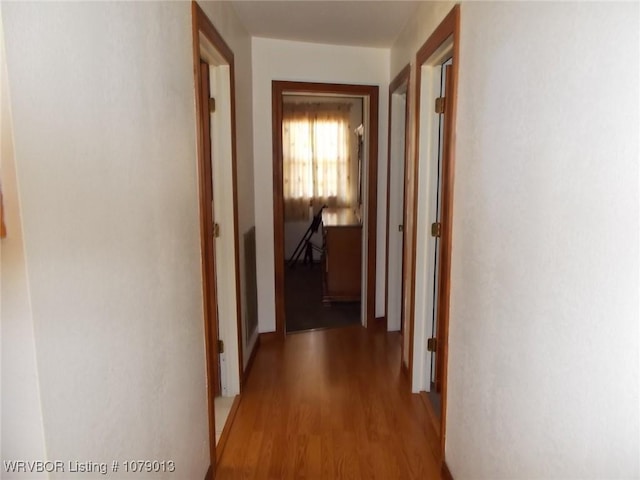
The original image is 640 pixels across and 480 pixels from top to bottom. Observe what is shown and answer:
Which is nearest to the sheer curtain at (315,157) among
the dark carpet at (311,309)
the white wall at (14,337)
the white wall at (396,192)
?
the dark carpet at (311,309)

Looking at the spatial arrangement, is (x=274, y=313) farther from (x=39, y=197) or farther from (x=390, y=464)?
(x=39, y=197)

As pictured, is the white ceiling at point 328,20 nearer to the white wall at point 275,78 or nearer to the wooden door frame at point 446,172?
the white wall at point 275,78

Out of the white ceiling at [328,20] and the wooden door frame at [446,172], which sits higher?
the white ceiling at [328,20]

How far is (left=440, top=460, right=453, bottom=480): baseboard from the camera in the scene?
70.6 inches

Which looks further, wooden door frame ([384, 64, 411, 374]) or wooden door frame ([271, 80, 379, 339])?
wooden door frame ([271, 80, 379, 339])

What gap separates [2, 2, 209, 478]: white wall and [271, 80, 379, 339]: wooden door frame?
1.64 m

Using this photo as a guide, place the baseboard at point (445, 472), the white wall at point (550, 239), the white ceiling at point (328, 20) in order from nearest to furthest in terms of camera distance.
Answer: the white wall at point (550, 239)
the baseboard at point (445, 472)
the white ceiling at point (328, 20)

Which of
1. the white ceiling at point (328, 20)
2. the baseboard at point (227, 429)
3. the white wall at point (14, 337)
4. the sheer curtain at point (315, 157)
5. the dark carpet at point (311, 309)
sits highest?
the white ceiling at point (328, 20)

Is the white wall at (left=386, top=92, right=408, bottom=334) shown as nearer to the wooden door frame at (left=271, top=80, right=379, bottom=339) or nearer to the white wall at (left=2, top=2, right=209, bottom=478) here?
the wooden door frame at (left=271, top=80, right=379, bottom=339)

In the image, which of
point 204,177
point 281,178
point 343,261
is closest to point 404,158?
point 281,178

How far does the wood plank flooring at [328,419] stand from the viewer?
6.30 feet

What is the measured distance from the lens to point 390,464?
1.94 m

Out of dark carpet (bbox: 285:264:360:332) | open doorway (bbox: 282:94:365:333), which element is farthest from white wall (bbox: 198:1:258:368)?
open doorway (bbox: 282:94:365:333)

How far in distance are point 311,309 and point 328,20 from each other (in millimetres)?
2673
